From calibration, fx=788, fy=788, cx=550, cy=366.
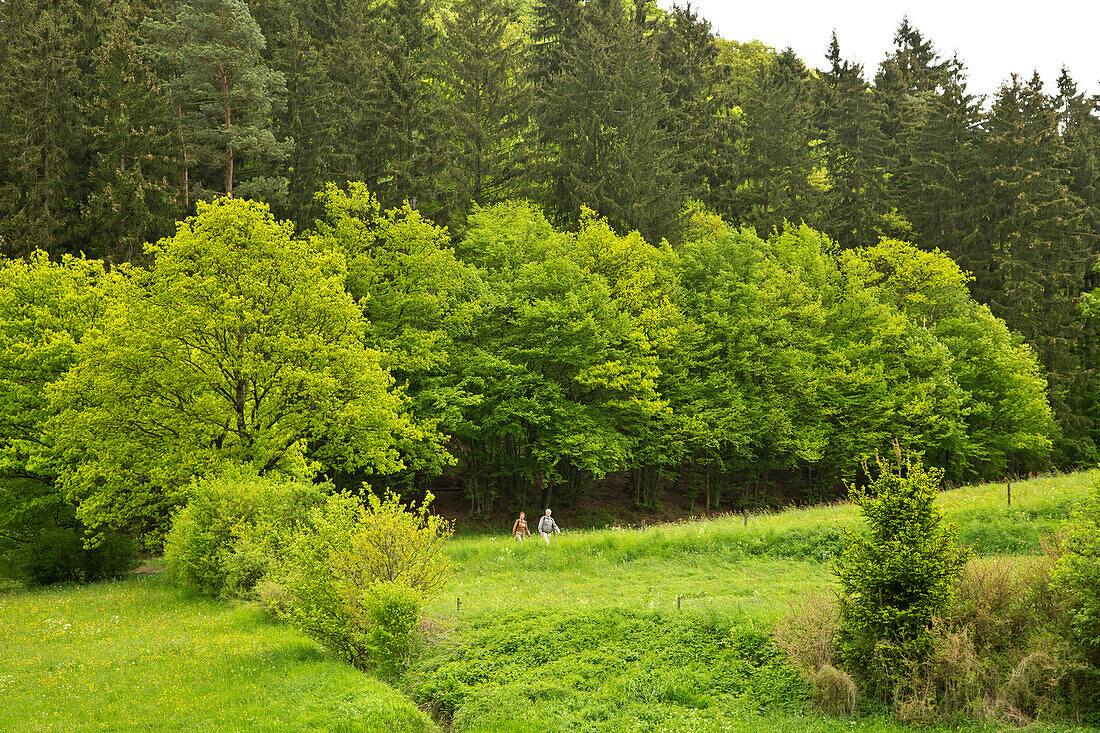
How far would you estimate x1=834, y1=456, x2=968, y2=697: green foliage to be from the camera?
13656 millimetres

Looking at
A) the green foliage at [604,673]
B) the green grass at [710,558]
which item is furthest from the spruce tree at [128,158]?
the green foliage at [604,673]

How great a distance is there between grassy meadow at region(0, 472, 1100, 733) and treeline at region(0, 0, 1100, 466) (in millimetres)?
26943

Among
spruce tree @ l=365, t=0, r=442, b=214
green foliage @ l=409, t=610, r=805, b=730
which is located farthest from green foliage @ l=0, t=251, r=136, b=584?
green foliage @ l=409, t=610, r=805, b=730

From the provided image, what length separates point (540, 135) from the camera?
52.8 meters

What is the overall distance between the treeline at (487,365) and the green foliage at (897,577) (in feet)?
24.1

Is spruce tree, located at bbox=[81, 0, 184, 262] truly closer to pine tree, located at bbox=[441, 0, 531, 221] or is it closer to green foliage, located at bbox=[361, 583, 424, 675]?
pine tree, located at bbox=[441, 0, 531, 221]

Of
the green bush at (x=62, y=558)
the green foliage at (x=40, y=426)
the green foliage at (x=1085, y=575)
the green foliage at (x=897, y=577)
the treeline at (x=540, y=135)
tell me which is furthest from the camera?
the treeline at (x=540, y=135)

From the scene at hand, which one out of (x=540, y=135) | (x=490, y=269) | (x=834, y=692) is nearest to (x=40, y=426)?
(x=490, y=269)

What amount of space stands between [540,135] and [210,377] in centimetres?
3099

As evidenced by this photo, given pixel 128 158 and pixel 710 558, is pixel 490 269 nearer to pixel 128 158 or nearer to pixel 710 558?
pixel 128 158

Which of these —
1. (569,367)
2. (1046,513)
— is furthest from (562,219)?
(1046,513)

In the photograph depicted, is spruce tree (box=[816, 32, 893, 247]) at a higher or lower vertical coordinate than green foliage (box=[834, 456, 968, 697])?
higher

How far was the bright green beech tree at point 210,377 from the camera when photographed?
93.8 feet

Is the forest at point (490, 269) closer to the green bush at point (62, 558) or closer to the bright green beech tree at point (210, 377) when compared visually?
the bright green beech tree at point (210, 377)
